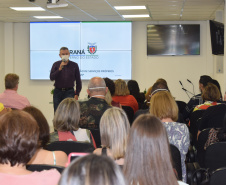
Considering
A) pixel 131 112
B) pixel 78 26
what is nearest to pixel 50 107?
pixel 78 26

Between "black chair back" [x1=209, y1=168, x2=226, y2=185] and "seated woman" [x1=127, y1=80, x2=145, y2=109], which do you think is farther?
"seated woman" [x1=127, y1=80, x2=145, y2=109]

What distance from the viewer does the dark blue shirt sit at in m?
7.78

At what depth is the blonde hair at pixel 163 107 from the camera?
3.80m

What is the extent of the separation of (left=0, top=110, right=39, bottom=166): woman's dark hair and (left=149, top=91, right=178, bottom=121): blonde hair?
2.06 meters

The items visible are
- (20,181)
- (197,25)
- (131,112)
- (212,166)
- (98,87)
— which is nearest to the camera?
(20,181)

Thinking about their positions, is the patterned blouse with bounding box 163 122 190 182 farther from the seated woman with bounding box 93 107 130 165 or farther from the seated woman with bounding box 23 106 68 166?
the seated woman with bounding box 23 106 68 166

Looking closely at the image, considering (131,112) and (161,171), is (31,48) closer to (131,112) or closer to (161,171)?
(131,112)

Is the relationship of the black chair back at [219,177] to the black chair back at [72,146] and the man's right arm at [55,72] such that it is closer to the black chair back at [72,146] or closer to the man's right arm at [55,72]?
the black chair back at [72,146]

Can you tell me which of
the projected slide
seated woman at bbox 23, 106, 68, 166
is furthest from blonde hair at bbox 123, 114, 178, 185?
the projected slide

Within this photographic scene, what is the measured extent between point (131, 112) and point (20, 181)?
14.0 ft

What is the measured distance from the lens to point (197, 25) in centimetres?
1141

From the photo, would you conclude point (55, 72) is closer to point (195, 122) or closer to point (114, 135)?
point (195, 122)

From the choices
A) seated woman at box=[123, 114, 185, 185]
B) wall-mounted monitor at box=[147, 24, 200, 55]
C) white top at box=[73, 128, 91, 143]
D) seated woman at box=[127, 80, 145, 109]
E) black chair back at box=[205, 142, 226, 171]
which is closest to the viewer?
seated woman at box=[123, 114, 185, 185]

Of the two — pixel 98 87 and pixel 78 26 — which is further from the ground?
pixel 78 26
